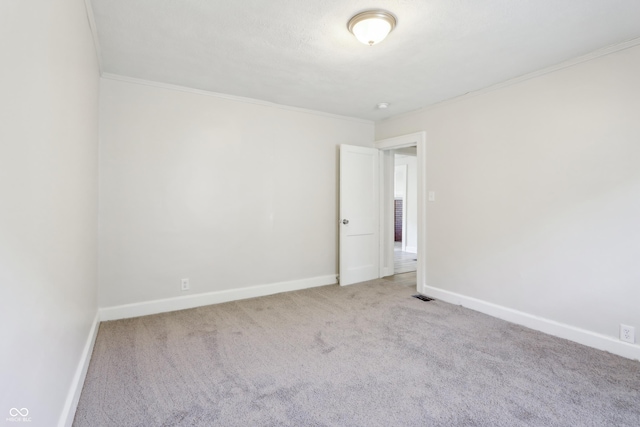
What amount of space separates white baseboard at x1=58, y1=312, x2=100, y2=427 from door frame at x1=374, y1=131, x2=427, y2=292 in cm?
357

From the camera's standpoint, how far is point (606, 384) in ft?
6.76

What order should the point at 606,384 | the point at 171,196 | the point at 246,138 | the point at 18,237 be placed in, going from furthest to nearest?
the point at 246,138
the point at 171,196
the point at 606,384
the point at 18,237

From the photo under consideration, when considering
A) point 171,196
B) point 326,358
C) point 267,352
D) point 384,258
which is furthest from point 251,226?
point 384,258

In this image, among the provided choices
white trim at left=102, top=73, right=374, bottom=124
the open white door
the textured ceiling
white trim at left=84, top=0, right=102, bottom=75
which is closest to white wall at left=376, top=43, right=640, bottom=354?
the textured ceiling

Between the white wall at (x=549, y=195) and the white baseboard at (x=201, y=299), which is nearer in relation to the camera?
the white wall at (x=549, y=195)

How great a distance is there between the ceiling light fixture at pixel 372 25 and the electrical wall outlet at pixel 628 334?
2.95m

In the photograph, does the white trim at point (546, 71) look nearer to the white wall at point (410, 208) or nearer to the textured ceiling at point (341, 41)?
the textured ceiling at point (341, 41)

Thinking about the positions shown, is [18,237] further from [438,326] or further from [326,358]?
[438,326]

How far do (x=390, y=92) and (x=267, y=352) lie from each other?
302 centimetres

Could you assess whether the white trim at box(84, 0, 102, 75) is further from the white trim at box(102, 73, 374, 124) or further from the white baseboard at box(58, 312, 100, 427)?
the white baseboard at box(58, 312, 100, 427)

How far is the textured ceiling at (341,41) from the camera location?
6.70 ft

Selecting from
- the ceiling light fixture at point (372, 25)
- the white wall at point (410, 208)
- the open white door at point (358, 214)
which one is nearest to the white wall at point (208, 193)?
the open white door at point (358, 214)

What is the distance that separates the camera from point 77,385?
5.98 ft

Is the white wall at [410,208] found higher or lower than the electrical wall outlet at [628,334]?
higher
